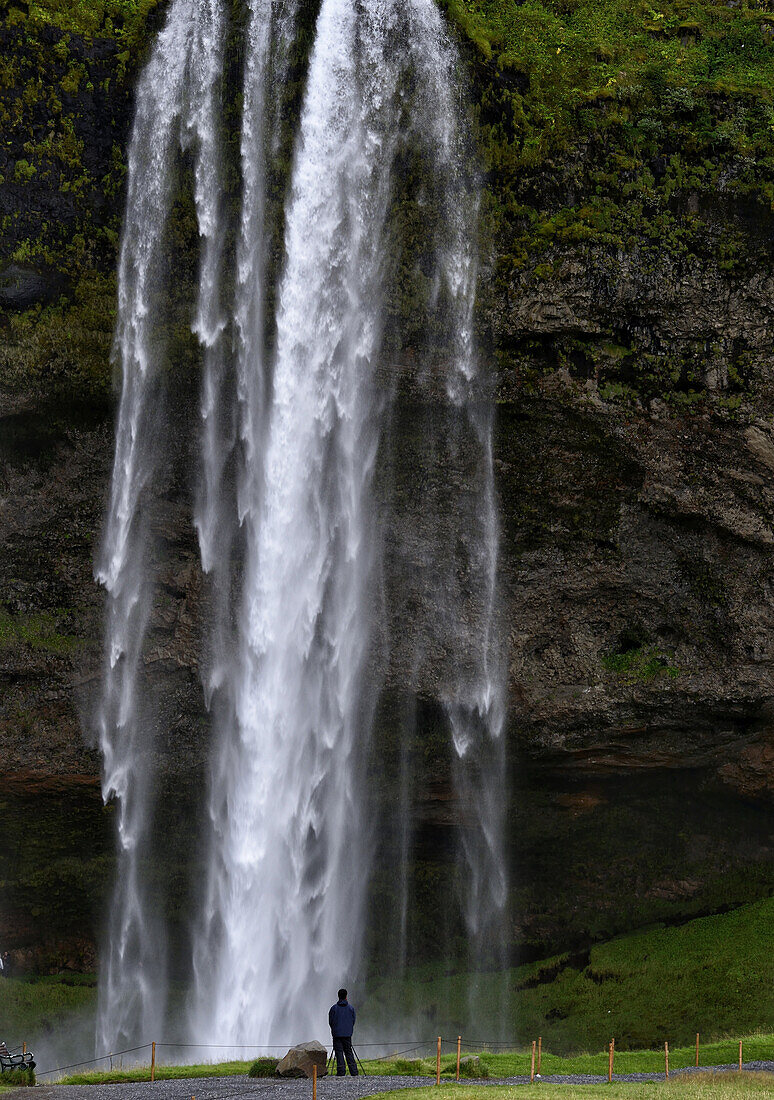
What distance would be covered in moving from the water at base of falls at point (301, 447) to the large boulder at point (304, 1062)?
30.1 feet

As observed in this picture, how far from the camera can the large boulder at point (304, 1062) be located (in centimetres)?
1644

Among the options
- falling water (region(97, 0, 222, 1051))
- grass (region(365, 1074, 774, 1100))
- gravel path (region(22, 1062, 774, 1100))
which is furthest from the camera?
falling water (region(97, 0, 222, 1051))

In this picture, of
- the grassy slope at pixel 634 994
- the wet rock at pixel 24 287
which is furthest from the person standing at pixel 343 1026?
the wet rock at pixel 24 287

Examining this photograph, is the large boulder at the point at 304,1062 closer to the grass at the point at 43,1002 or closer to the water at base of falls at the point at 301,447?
the water at base of falls at the point at 301,447

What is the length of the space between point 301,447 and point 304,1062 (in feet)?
48.0

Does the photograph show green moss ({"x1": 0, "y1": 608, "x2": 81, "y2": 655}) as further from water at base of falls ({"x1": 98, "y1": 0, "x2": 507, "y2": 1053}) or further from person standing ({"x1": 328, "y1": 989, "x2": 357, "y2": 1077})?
person standing ({"x1": 328, "y1": 989, "x2": 357, "y2": 1077})

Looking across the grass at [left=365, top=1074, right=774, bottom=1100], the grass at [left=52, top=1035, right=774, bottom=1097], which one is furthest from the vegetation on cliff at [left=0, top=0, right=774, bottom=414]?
the grass at [left=365, top=1074, right=774, bottom=1100]

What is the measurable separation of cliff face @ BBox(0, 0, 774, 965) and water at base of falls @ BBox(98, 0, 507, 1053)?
626 millimetres

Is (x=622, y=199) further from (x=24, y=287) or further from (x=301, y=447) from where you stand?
(x=24, y=287)

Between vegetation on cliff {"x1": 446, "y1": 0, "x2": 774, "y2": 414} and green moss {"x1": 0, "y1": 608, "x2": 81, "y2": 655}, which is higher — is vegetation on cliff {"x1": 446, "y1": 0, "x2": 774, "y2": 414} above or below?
above

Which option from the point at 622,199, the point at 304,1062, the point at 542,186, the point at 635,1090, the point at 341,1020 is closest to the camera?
the point at 341,1020

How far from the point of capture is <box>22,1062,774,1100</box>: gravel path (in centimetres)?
1470

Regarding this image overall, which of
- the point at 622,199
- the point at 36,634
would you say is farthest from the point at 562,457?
the point at 36,634

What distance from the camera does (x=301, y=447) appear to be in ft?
88.6
